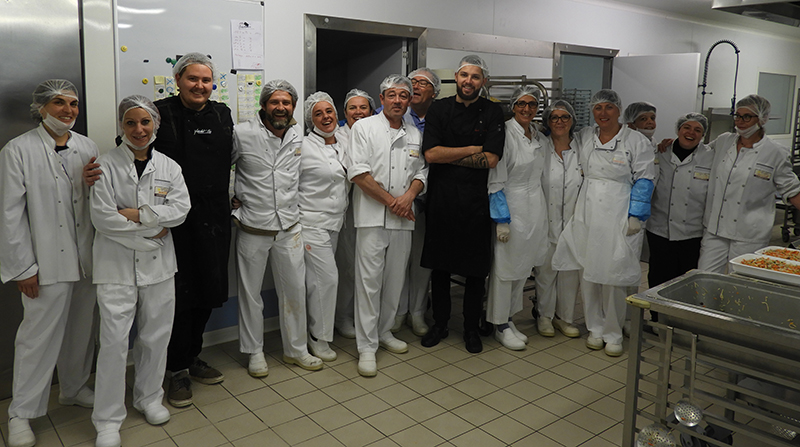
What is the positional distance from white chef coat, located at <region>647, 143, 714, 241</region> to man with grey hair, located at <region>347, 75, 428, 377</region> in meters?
1.65

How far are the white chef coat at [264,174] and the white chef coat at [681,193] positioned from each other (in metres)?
2.42

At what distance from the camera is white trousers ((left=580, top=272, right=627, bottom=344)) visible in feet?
11.8

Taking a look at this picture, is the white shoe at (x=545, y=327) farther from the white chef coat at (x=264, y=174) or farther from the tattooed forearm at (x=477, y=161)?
the white chef coat at (x=264, y=174)

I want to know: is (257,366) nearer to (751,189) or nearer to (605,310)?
(605,310)

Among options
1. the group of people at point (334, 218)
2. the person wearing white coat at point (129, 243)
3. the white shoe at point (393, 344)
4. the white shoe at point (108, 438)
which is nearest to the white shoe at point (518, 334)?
the group of people at point (334, 218)

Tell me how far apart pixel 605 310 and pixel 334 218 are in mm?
1847

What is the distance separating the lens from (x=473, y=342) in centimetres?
356

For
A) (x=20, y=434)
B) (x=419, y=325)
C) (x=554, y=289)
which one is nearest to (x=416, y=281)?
(x=419, y=325)

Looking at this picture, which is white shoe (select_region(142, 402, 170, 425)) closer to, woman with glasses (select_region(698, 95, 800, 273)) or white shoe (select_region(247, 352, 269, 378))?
white shoe (select_region(247, 352, 269, 378))

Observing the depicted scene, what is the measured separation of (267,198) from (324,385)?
1.05 meters

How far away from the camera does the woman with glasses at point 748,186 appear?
328 centimetres

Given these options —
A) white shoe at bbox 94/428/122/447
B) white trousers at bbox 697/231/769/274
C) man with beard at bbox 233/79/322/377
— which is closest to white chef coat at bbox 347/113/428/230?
man with beard at bbox 233/79/322/377

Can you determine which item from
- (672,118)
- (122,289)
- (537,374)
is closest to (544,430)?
(537,374)

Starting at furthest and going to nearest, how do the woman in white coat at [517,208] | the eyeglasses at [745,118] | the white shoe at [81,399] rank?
the woman in white coat at [517,208] < the eyeglasses at [745,118] < the white shoe at [81,399]
